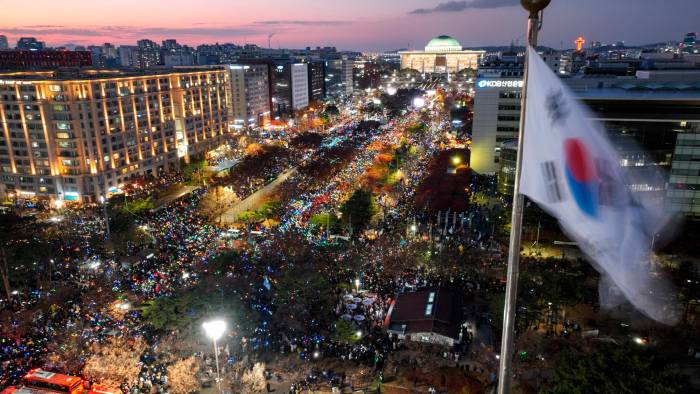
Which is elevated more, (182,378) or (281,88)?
(281,88)

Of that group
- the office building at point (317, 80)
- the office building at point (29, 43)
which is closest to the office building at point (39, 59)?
the office building at point (317, 80)

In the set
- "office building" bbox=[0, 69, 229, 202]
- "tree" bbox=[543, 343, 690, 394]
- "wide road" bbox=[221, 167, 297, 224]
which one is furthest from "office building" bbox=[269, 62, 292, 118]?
"tree" bbox=[543, 343, 690, 394]

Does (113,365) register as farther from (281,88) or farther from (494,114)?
(281,88)

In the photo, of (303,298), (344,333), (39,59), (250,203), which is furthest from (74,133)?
(344,333)

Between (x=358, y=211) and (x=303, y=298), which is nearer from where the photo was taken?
(x=303, y=298)

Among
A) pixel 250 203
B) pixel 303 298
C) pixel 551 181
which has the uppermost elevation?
pixel 551 181

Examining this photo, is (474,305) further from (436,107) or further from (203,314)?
(436,107)

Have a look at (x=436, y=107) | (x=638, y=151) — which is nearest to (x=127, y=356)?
(x=638, y=151)
